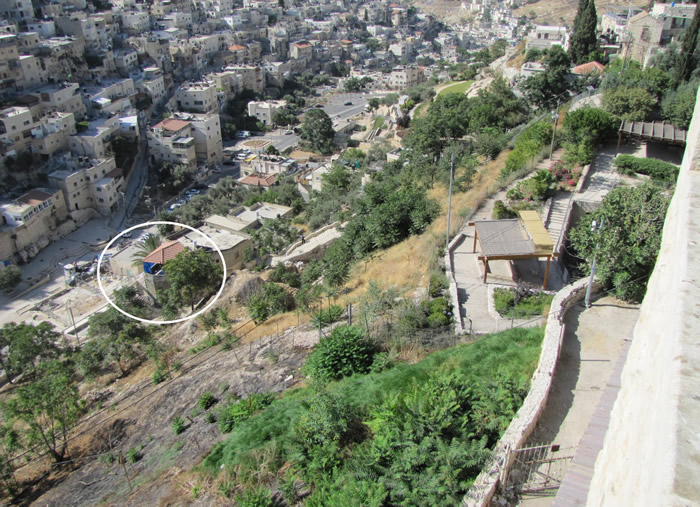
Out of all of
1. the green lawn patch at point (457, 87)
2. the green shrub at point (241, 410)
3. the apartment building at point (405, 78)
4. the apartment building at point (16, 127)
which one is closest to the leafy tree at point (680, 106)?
the green shrub at point (241, 410)

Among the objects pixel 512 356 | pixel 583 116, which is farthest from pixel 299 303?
pixel 583 116

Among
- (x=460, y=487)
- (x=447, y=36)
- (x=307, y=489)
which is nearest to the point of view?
(x=460, y=487)

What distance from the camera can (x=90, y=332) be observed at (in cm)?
1705

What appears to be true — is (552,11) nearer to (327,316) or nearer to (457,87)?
(457,87)

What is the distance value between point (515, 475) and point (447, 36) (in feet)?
355

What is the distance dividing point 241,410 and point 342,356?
193 centimetres

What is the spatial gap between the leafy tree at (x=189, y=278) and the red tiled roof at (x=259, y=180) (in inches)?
739

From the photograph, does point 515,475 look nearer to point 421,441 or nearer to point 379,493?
point 421,441

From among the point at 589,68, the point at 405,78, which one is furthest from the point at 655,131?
the point at 405,78

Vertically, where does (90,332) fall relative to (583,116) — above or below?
below

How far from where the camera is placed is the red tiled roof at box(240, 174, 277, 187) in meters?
35.6

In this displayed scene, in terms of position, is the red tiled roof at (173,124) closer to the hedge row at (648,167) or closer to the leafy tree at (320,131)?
the leafy tree at (320,131)

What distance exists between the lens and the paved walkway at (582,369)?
22.1 ft

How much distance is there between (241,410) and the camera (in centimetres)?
913
